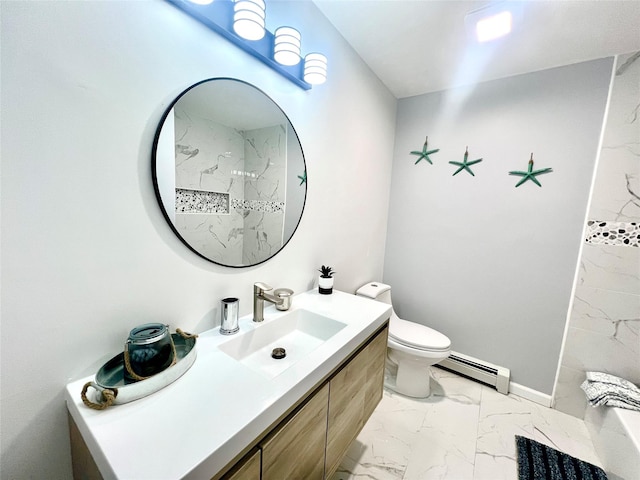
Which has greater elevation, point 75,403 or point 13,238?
point 13,238

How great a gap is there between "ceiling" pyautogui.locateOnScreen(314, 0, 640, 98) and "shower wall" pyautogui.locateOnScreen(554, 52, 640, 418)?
0.30 meters

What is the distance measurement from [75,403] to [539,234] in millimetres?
2460

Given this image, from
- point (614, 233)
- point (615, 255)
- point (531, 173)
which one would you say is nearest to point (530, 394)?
point (615, 255)

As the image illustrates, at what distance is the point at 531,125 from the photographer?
1.73 metres

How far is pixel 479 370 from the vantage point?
198 cm

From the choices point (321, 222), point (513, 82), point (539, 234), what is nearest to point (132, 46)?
point (321, 222)

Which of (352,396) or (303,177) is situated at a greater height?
(303,177)

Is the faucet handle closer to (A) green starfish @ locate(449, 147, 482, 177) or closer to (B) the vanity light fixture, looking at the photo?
(B) the vanity light fixture

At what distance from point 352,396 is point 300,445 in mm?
343

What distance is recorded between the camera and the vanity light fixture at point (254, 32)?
0.85m

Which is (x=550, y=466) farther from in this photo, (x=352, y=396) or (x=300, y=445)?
(x=300, y=445)

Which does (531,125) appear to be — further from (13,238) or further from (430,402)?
(13,238)

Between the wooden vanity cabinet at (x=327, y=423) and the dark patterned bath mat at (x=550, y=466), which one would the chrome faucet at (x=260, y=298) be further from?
the dark patterned bath mat at (x=550, y=466)

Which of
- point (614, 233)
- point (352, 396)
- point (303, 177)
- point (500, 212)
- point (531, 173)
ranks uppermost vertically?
point (531, 173)
